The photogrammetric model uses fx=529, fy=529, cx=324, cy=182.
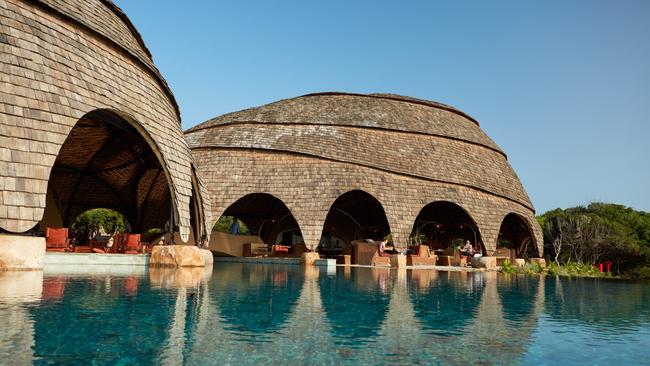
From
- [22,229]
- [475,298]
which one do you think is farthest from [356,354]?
[22,229]

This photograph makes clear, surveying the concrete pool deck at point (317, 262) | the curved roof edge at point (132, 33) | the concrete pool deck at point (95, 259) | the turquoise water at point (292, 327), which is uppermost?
the curved roof edge at point (132, 33)

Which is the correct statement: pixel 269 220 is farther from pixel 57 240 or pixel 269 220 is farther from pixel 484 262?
pixel 57 240

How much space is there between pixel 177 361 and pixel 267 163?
2276 cm

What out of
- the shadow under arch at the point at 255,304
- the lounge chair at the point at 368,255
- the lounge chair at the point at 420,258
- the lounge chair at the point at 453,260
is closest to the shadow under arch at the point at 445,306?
the shadow under arch at the point at 255,304

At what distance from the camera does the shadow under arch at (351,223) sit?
36.0m

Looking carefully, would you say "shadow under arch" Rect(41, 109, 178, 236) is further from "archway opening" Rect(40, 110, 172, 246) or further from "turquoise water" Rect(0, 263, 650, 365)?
"turquoise water" Rect(0, 263, 650, 365)

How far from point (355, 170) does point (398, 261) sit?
→ 511 centimetres

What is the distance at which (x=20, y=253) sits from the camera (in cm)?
1168

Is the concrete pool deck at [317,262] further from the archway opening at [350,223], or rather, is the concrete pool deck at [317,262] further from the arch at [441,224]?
the archway opening at [350,223]

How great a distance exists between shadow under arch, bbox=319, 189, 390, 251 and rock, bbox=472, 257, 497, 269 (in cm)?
874

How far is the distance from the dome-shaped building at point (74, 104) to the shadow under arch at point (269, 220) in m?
11.9

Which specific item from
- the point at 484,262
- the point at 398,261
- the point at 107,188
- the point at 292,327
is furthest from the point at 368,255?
the point at 292,327

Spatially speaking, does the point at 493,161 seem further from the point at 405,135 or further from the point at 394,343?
the point at 394,343

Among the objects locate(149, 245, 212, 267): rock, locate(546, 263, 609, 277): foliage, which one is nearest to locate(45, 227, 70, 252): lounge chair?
locate(149, 245, 212, 267): rock
